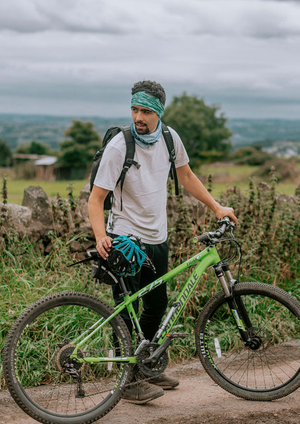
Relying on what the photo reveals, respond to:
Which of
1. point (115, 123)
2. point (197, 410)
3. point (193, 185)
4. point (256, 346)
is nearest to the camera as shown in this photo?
point (197, 410)

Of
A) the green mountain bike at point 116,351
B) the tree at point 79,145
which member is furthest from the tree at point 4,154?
the green mountain bike at point 116,351

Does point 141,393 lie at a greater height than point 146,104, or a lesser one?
lesser

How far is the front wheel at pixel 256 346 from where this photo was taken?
3812 millimetres

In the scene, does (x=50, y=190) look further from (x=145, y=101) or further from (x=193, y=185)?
(x=145, y=101)

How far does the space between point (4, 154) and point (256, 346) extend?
7930 cm

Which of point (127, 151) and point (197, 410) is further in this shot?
point (197, 410)

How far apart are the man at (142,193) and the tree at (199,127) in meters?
67.3

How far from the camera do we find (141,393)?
386 centimetres

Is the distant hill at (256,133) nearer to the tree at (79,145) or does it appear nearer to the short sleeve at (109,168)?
the tree at (79,145)

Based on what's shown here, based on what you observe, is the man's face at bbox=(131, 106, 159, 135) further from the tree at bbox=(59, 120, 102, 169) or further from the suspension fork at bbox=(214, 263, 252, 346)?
the tree at bbox=(59, 120, 102, 169)

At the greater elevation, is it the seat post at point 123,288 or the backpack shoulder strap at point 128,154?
the backpack shoulder strap at point 128,154

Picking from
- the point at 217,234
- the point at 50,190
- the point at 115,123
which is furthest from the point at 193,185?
the point at 115,123

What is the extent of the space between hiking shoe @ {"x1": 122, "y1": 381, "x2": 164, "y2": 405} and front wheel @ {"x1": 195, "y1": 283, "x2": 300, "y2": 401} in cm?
42

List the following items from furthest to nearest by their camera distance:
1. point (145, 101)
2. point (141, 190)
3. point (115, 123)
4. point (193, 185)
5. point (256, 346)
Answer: point (115, 123)
point (193, 185)
point (256, 346)
point (141, 190)
point (145, 101)
